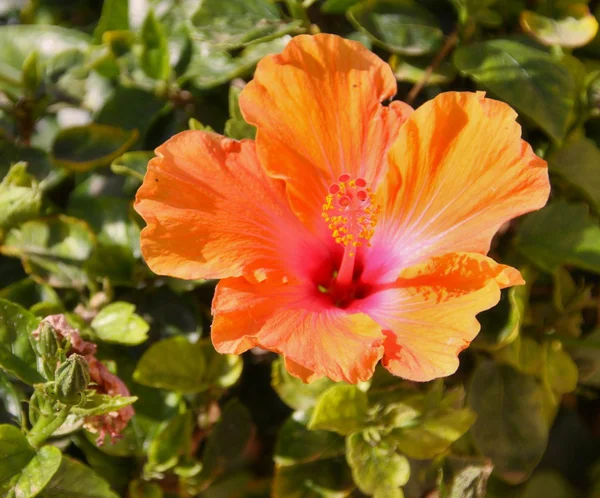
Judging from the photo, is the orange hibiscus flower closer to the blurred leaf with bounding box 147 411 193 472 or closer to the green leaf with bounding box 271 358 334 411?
the green leaf with bounding box 271 358 334 411

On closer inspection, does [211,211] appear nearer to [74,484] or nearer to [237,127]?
[237,127]

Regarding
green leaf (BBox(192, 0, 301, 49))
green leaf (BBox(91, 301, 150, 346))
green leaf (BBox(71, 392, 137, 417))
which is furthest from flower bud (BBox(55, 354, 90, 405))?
green leaf (BBox(192, 0, 301, 49))

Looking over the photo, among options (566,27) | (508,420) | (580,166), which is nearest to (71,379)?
(508,420)

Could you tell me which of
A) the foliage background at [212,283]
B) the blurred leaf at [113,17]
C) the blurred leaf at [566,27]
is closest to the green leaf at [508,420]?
the foliage background at [212,283]

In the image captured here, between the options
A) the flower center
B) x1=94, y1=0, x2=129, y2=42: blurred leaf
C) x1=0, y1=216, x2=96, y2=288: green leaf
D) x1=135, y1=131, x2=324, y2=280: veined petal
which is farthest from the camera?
x1=94, y1=0, x2=129, y2=42: blurred leaf

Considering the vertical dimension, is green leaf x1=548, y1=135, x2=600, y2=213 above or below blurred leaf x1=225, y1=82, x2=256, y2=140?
below

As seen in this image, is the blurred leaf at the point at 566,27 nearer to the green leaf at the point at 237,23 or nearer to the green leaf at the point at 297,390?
the green leaf at the point at 237,23
